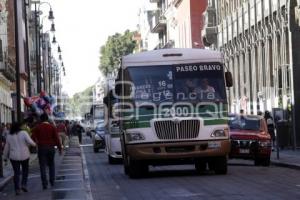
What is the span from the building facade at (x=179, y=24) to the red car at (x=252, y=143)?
4318 cm

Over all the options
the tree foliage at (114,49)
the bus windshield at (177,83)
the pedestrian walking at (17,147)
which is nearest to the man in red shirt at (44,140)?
the pedestrian walking at (17,147)

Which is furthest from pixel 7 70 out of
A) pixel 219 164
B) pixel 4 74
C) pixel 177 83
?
pixel 219 164

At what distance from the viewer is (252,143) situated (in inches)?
1166

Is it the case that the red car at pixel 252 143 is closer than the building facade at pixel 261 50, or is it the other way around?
the red car at pixel 252 143

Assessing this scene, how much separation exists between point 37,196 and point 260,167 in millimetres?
11083

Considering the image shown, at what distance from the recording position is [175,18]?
91.1 metres

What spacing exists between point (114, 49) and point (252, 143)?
12244 cm

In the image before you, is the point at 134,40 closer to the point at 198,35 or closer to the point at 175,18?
the point at 175,18

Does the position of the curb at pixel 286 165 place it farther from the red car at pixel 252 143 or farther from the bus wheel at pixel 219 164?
the bus wheel at pixel 219 164

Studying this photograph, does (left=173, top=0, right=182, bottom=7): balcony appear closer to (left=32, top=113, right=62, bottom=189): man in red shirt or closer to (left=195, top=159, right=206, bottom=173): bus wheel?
(left=195, top=159, right=206, bottom=173): bus wheel

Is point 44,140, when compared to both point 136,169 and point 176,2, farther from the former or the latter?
point 176,2

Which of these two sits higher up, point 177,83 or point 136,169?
point 177,83

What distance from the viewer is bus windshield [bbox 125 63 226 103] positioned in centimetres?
2344

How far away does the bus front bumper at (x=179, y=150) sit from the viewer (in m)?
23.1
